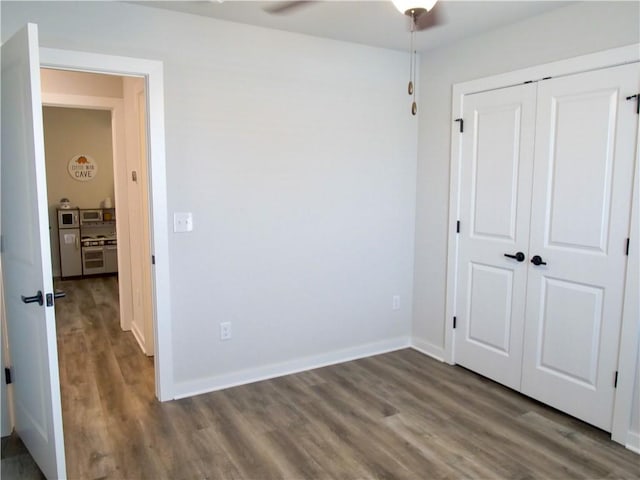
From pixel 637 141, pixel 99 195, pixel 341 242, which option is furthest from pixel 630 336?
pixel 99 195

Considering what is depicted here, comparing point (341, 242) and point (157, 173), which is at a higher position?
point (157, 173)

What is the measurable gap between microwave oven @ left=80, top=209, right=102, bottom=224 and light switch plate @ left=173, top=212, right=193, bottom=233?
482 centimetres

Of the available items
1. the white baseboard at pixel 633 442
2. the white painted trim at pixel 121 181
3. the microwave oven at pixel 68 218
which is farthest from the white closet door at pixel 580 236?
the microwave oven at pixel 68 218

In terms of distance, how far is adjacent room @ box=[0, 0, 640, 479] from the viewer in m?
2.41

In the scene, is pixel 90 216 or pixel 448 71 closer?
pixel 448 71

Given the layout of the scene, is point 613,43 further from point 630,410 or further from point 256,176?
point 256,176

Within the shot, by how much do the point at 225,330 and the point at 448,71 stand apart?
257 centimetres

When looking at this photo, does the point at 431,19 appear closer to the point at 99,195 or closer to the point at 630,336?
the point at 630,336

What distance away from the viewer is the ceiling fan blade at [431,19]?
9.20ft

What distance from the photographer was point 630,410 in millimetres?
2545

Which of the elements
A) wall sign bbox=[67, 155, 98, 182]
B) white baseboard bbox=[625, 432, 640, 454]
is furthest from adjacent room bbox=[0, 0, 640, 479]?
wall sign bbox=[67, 155, 98, 182]

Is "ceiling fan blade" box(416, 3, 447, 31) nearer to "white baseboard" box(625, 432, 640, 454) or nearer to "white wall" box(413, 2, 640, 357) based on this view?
"white wall" box(413, 2, 640, 357)

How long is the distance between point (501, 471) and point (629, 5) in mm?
2536

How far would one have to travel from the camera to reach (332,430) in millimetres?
2701
